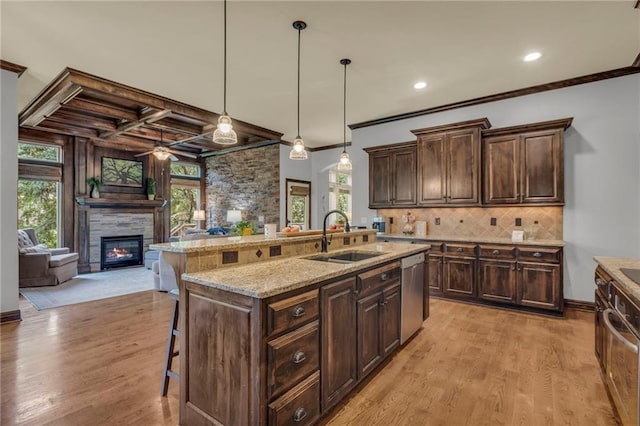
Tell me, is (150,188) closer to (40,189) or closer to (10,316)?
(40,189)

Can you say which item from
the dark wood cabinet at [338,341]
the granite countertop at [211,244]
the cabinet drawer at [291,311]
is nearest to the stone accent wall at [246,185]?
the granite countertop at [211,244]

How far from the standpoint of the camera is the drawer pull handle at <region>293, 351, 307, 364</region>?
171 centimetres

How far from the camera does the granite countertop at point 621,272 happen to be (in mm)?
1597

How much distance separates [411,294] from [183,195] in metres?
7.97

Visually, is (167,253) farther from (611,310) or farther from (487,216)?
(487,216)

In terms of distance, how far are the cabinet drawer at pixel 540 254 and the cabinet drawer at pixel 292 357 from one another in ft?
11.0

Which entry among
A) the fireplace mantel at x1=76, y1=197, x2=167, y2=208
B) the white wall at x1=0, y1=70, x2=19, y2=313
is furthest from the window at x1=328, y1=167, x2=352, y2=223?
the white wall at x1=0, y1=70, x2=19, y2=313

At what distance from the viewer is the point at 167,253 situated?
2.05m

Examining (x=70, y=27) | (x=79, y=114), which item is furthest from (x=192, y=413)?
(x=79, y=114)

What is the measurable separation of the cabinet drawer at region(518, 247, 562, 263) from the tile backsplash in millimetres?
601

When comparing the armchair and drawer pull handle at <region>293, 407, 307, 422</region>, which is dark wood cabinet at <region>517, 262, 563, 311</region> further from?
the armchair

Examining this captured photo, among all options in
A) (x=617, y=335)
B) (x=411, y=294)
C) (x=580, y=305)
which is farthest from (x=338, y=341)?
(x=580, y=305)

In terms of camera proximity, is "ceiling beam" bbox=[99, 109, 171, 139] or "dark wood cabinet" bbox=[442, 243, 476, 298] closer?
"dark wood cabinet" bbox=[442, 243, 476, 298]

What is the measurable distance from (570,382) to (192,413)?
2814 mm
